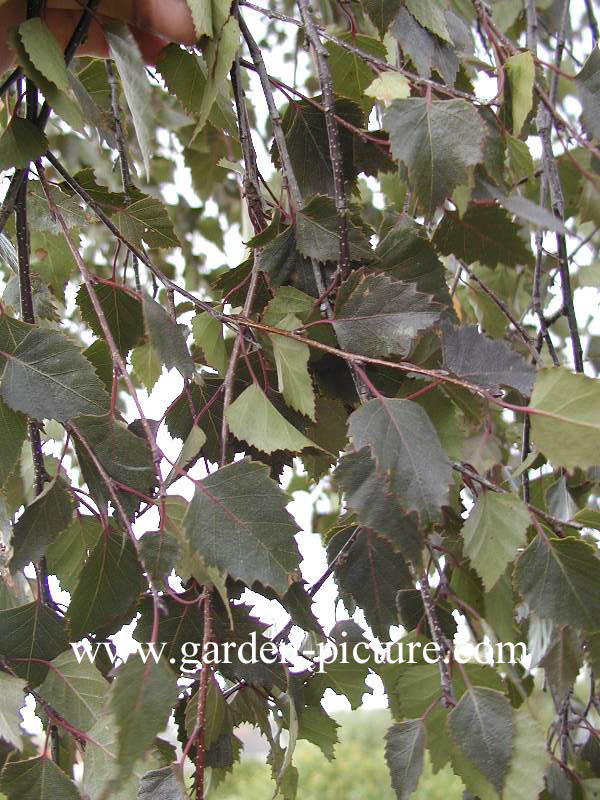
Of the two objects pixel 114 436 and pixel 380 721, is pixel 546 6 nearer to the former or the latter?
pixel 114 436

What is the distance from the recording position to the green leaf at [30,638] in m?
0.52

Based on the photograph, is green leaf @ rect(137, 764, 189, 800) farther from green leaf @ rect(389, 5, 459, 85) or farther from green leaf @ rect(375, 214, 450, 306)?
green leaf @ rect(389, 5, 459, 85)

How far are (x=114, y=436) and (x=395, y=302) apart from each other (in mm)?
170

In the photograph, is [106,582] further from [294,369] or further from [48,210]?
[48,210]

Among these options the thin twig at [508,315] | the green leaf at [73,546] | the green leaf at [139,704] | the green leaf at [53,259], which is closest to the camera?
the green leaf at [139,704]

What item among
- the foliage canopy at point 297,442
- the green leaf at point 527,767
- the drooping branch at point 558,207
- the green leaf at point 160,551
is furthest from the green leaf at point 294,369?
the drooping branch at point 558,207

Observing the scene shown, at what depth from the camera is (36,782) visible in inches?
18.3

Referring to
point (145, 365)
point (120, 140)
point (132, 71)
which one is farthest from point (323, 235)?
point (120, 140)

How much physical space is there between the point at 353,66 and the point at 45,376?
0.36 meters

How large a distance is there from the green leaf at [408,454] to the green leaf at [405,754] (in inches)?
6.5

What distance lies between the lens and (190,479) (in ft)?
1.46

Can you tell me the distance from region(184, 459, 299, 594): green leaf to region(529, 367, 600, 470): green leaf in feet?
0.43

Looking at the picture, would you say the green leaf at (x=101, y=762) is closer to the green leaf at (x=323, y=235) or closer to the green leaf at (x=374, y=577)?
the green leaf at (x=374, y=577)

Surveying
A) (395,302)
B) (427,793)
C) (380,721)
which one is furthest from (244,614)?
(380,721)
